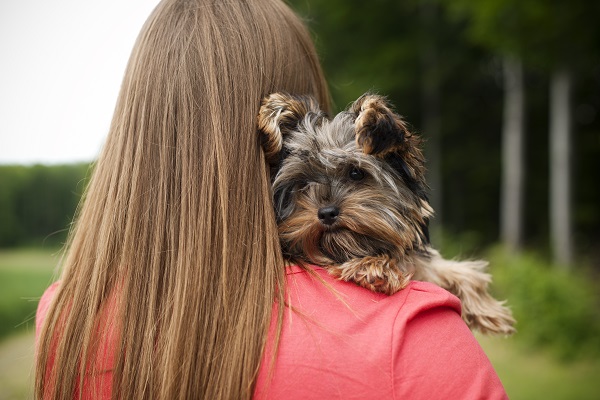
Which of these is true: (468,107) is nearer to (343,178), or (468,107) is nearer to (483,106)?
(483,106)

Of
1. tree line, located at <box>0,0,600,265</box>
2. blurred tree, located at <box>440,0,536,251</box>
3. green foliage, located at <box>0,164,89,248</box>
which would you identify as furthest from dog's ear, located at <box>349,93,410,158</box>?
blurred tree, located at <box>440,0,536,251</box>

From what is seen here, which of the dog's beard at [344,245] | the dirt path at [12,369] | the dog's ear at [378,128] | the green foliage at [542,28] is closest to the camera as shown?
the dog's ear at [378,128]

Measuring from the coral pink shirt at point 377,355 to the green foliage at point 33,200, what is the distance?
5658mm

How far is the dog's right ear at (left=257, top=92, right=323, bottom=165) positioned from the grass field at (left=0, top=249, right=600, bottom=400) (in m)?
5.19

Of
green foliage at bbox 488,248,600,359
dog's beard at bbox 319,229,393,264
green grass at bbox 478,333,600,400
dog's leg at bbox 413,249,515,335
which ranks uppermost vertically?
dog's beard at bbox 319,229,393,264

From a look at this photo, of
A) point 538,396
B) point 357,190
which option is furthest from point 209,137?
point 538,396

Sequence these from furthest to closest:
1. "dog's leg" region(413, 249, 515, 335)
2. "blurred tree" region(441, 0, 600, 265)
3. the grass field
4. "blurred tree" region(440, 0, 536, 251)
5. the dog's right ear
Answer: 1. "blurred tree" region(440, 0, 536, 251)
2. "blurred tree" region(441, 0, 600, 265)
3. the grass field
4. "dog's leg" region(413, 249, 515, 335)
5. the dog's right ear

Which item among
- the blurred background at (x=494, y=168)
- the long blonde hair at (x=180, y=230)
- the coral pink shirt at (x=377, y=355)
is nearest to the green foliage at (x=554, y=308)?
the blurred background at (x=494, y=168)

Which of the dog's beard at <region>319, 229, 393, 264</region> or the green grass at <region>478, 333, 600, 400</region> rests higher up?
the dog's beard at <region>319, 229, 393, 264</region>

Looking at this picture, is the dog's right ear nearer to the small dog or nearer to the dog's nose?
the small dog

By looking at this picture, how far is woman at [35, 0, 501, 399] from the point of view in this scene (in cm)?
155

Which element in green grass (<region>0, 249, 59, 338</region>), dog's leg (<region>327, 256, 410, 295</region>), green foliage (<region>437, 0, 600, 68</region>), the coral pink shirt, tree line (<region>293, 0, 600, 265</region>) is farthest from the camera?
tree line (<region>293, 0, 600, 265</region>)

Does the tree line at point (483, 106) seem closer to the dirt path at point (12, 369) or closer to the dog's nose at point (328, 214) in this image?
the dirt path at point (12, 369)

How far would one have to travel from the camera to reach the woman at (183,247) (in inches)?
61.0
